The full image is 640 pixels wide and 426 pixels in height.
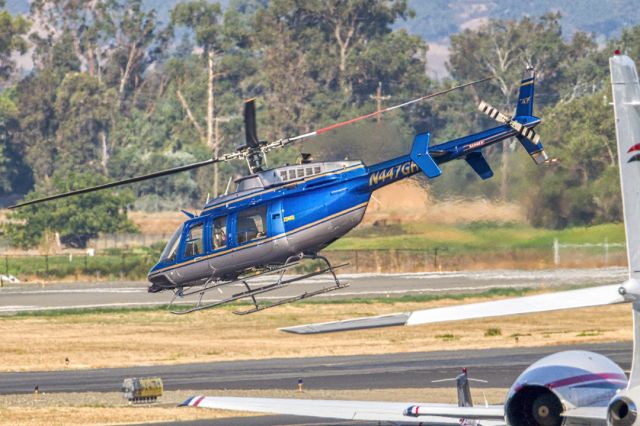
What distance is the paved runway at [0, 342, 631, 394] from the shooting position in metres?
38.8

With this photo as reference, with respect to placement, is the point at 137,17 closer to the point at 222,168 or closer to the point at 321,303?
the point at 222,168

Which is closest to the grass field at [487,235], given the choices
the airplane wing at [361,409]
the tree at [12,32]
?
the airplane wing at [361,409]

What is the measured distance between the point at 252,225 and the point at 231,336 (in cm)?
2348

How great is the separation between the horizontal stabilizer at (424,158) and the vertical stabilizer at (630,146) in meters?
14.8

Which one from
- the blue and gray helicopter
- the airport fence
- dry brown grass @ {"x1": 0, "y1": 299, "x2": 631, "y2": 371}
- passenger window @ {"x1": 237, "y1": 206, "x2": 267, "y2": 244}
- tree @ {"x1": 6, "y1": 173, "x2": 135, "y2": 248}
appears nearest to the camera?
the blue and gray helicopter

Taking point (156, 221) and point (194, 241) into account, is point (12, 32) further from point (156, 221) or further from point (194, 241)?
point (194, 241)

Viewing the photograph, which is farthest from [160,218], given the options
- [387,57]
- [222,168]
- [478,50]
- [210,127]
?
[478,50]

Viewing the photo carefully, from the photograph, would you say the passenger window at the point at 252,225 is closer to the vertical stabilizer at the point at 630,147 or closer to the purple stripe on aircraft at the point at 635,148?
the vertical stabilizer at the point at 630,147

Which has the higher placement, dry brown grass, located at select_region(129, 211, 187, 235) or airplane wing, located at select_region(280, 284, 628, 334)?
dry brown grass, located at select_region(129, 211, 187, 235)

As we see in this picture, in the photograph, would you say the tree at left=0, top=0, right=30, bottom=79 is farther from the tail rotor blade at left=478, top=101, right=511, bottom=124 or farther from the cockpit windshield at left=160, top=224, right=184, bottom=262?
the tail rotor blade at left=478, top=101, right=511, bottom=124

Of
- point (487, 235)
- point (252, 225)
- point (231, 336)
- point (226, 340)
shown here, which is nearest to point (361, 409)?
point (252, 225)

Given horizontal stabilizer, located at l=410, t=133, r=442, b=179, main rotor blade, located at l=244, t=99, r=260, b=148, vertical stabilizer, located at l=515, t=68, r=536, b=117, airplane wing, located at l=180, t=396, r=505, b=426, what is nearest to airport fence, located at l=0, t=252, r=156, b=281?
main rotor blade, located at l=244, t=99, r=260, b=148

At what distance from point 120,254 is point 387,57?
2423 inches

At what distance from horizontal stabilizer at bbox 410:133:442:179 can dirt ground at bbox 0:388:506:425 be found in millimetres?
5901
